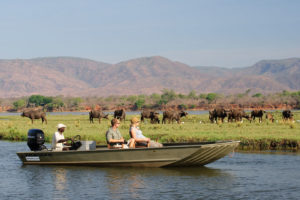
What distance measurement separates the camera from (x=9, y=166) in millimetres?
21781

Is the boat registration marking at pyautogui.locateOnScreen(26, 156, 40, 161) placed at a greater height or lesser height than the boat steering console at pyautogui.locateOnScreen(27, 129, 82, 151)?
lesser

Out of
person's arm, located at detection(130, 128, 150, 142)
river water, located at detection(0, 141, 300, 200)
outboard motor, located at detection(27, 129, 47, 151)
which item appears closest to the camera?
river water, located at detection(0, 141, 300, 200)

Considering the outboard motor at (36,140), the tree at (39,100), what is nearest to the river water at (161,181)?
the outboard motor at (36,140)

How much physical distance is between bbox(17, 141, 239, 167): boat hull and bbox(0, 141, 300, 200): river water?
10.9 inches

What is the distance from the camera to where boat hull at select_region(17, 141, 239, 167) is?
19703 mm

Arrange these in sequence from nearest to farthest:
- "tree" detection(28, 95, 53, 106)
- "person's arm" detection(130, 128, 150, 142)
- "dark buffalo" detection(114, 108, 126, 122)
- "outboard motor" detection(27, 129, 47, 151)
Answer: "person's arm" detection(130, 128, 150, 142) → "outboard motor" detection(27, 129, 47, 151) → "dark buffalo" detection(114, 108, 126, 122) → "tree" detection(28, 95, 53, 106)

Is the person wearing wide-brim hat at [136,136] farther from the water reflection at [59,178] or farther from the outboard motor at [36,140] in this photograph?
the outboard motor at [36,140]

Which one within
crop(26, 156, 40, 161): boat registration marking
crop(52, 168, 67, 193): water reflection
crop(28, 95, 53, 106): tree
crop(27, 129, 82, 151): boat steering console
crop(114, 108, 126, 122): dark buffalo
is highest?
crop(28, 95, 53, 106): tree

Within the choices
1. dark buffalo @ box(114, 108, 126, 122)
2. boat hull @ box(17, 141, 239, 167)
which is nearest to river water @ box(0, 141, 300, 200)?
boat hull @ box(17, 141, 239, 167)

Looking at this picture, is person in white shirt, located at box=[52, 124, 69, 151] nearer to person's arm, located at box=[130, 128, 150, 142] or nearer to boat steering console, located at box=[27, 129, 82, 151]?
boat steering console, located at box=[27, 129, 82, 151]

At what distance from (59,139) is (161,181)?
525 cm

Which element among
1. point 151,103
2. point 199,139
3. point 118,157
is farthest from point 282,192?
point 151,103

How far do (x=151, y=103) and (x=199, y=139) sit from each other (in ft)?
391

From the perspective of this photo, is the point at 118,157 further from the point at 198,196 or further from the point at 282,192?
the point at 282,192
